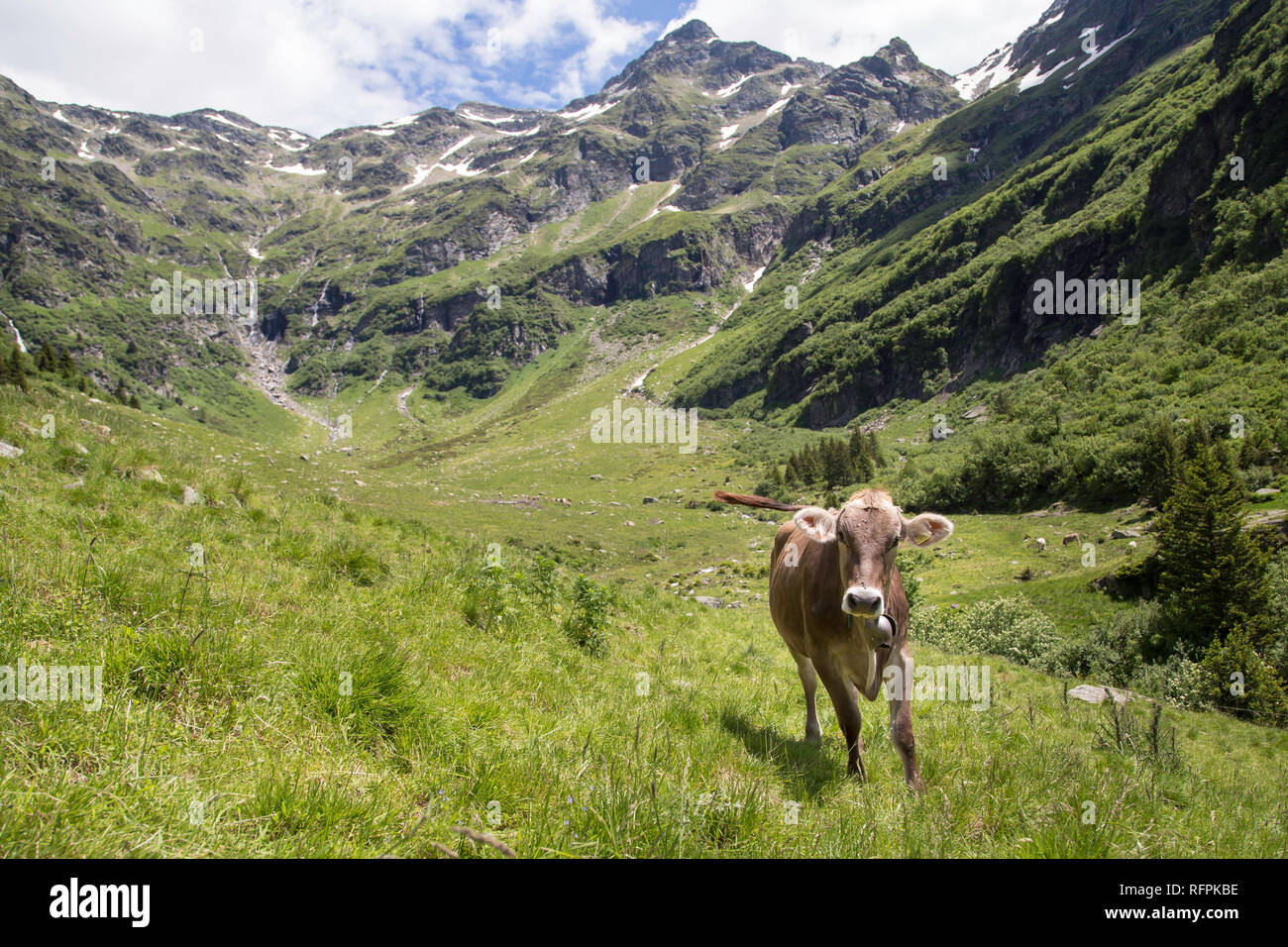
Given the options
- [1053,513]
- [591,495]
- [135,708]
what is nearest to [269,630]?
[135,708]

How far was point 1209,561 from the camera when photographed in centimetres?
2064

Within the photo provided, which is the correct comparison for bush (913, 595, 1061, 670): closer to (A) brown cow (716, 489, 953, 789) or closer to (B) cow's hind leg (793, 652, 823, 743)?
(B) cow's hind leg (793, 652, 823, 743)

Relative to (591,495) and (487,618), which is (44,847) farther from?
(591,495)

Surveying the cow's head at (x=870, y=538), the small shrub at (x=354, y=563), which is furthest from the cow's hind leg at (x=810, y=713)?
the small shrub at (x=354, y=563)

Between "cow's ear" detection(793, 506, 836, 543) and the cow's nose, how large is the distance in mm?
956

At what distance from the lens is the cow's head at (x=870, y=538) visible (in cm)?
441

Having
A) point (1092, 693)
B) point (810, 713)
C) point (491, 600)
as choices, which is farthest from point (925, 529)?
point (1092, 693)

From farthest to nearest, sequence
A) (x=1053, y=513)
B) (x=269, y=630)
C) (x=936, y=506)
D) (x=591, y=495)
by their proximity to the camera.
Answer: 1. (x=591, y=495)
2. (x=936, y=506)
3. (x=1053, y=513)
4. (x=269, y=630)

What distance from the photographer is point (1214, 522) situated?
68.6ft

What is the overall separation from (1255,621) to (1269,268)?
56137 mm

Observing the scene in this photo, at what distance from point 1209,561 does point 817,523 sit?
970 inches

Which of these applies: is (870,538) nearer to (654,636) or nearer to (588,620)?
(588,620)

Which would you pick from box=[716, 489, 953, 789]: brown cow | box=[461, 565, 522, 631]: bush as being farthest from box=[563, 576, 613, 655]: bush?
box=[716, 489, 953, 789]: brown cow

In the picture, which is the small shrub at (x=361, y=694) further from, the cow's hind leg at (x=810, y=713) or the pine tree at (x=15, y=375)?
the pine tree at (x=15, y=375)
